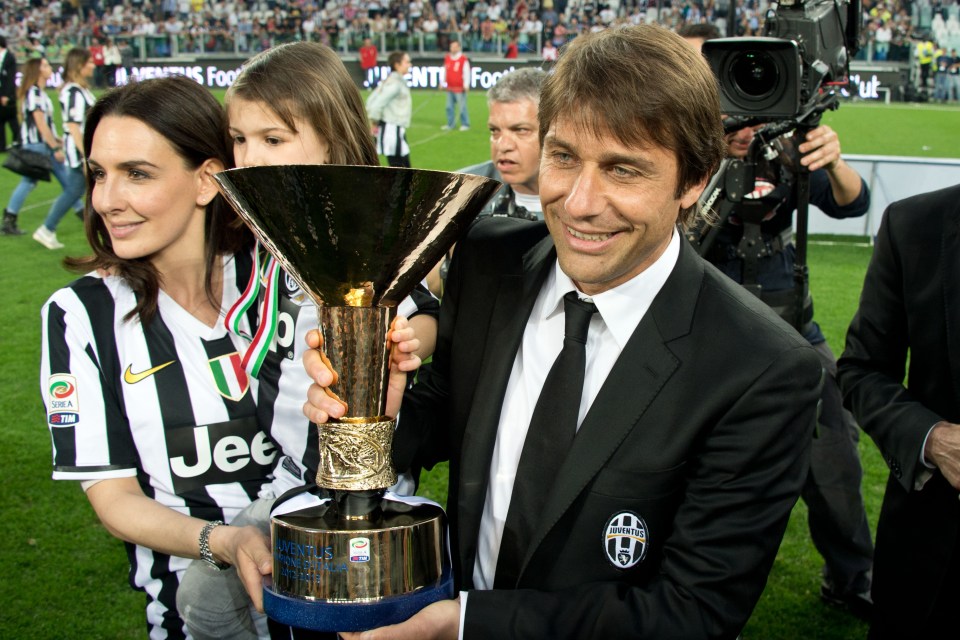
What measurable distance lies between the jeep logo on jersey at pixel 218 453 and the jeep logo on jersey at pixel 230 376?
64 mm

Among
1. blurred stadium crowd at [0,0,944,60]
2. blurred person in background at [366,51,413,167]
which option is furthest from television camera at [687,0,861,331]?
blurred stadium crowd at [0,0,944,60]

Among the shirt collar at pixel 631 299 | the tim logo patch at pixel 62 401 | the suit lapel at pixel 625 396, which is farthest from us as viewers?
the tim logo patch at pixel 62 401

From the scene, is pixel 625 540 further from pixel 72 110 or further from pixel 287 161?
pixel 72 110

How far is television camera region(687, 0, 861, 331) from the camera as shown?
3.02m

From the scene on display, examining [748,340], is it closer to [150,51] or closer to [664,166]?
[664,166]

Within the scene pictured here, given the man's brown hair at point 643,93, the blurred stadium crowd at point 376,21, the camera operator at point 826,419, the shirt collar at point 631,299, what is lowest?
the camera operator at point 826,419

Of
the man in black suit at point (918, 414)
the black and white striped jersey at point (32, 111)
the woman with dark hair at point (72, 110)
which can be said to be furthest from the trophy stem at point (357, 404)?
the black and white striped jersey at point (32, 111)

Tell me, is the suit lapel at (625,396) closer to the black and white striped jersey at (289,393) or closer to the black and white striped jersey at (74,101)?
the black and white striped jersey at (289,393)

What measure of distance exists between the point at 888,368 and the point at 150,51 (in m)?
31.5

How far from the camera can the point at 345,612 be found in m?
1.49

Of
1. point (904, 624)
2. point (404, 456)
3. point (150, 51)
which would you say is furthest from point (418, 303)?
point (150, 51)

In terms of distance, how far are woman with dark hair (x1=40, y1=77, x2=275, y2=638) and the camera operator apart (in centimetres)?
199

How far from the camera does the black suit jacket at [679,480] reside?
5.20 ft

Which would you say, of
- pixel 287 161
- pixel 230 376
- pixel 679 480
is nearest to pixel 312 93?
pixel 287 161
